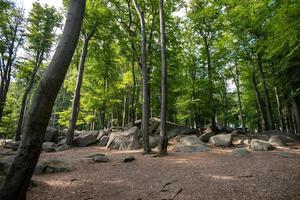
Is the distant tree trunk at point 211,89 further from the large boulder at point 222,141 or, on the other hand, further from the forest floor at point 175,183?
the forest floor at point 175,183

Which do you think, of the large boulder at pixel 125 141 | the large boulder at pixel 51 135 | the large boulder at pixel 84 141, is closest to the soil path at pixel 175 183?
the large boulder at pixel 125 141

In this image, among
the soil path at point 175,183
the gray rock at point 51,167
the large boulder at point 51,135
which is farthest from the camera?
the large boulder at point 51,135

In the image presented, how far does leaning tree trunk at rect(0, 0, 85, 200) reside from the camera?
3.37 metres

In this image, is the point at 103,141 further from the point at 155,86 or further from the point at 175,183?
the point at 175,183

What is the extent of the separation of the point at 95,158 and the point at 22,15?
52.2 ft

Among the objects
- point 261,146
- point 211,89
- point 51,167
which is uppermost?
point 211,89

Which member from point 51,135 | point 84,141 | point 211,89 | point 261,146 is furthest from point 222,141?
point 51,135

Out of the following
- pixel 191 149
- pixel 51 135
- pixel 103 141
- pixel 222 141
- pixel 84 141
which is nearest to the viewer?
pixel 191 149

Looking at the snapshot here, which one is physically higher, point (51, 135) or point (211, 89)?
point (211, 89)

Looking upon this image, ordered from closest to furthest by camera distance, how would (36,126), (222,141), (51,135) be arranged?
1. (36,126)
2. (222,141)
3. (51,135)

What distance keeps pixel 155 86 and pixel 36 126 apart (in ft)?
41.4

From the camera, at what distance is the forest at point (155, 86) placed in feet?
13.0

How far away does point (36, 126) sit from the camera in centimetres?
349

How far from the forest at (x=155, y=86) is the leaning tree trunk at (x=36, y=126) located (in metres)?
0.02
